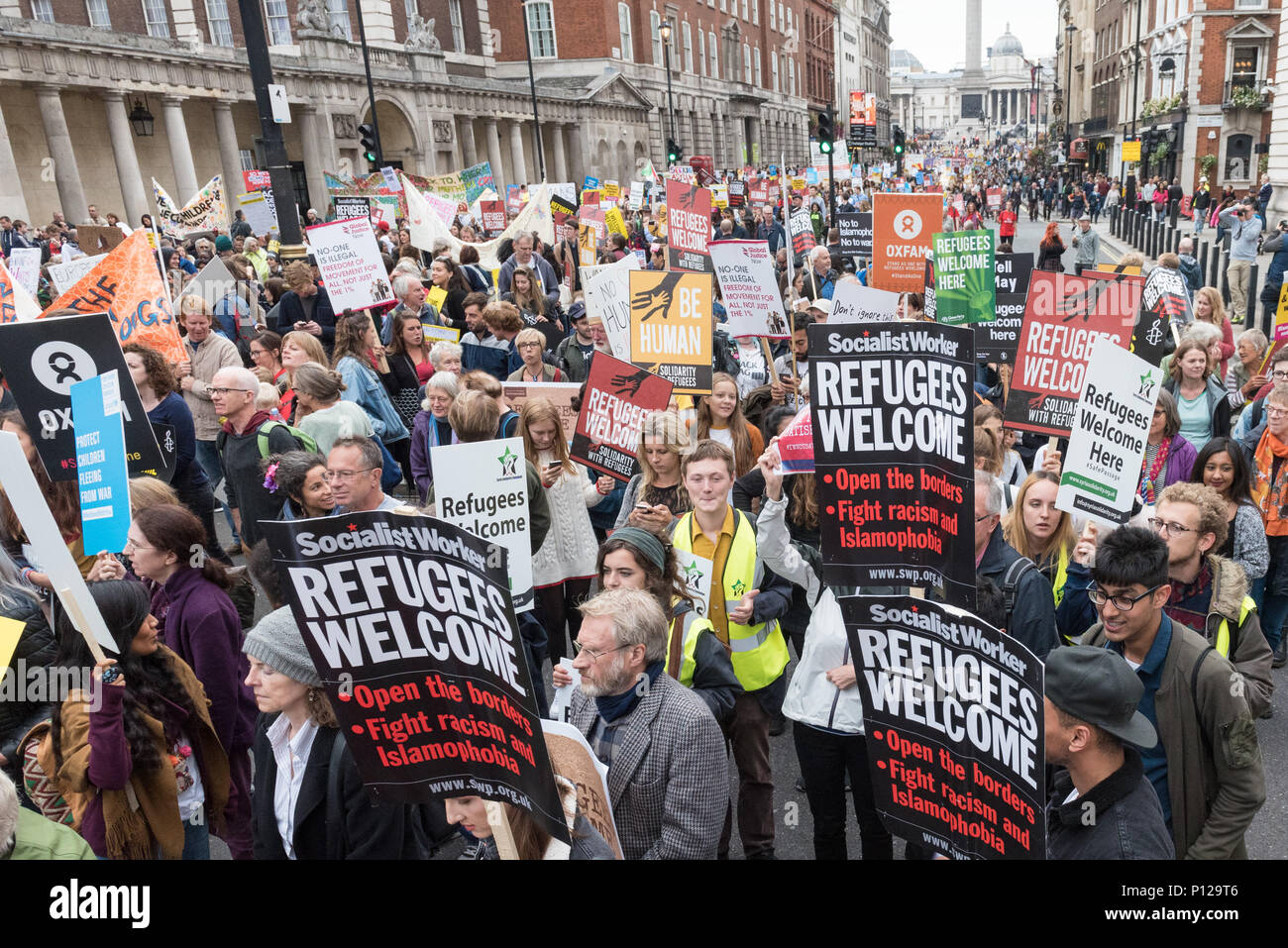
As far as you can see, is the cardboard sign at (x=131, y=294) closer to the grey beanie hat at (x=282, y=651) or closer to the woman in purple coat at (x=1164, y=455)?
the grey beanie hat at (x=282, y=651)

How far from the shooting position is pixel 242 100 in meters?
30.6

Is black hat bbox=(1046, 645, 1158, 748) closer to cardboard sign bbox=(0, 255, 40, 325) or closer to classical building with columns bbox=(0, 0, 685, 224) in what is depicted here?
cardboard sign bbox=(0, 255, 40, 325)

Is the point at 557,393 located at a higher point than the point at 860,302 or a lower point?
lower

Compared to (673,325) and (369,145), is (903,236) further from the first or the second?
(369,145)

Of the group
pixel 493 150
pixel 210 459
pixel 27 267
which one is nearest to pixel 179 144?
pixel 493 150

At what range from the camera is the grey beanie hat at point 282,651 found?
2920 mm

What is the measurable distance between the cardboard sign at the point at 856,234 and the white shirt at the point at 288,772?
11202mm

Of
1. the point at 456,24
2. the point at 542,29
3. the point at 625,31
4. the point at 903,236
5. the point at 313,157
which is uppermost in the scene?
the point at 542,29

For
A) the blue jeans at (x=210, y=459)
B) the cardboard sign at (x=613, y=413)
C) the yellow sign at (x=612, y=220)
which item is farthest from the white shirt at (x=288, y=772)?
the yellow sign at (x=612, y=220)

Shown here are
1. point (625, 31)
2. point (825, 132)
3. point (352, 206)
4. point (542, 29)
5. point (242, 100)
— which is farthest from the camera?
point (625, 31)

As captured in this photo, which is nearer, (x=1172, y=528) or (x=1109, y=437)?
(x=1172, y=528)

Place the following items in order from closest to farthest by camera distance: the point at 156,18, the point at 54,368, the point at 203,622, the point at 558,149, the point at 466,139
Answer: the point at 203,622 < the point at 54,368 < the point at 156,18 < the point at 466,139 < the point at 558,149

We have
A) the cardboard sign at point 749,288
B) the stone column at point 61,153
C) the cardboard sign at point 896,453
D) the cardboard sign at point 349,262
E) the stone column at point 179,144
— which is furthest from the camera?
the stone column at point 179,144

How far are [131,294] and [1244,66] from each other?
49.5m
